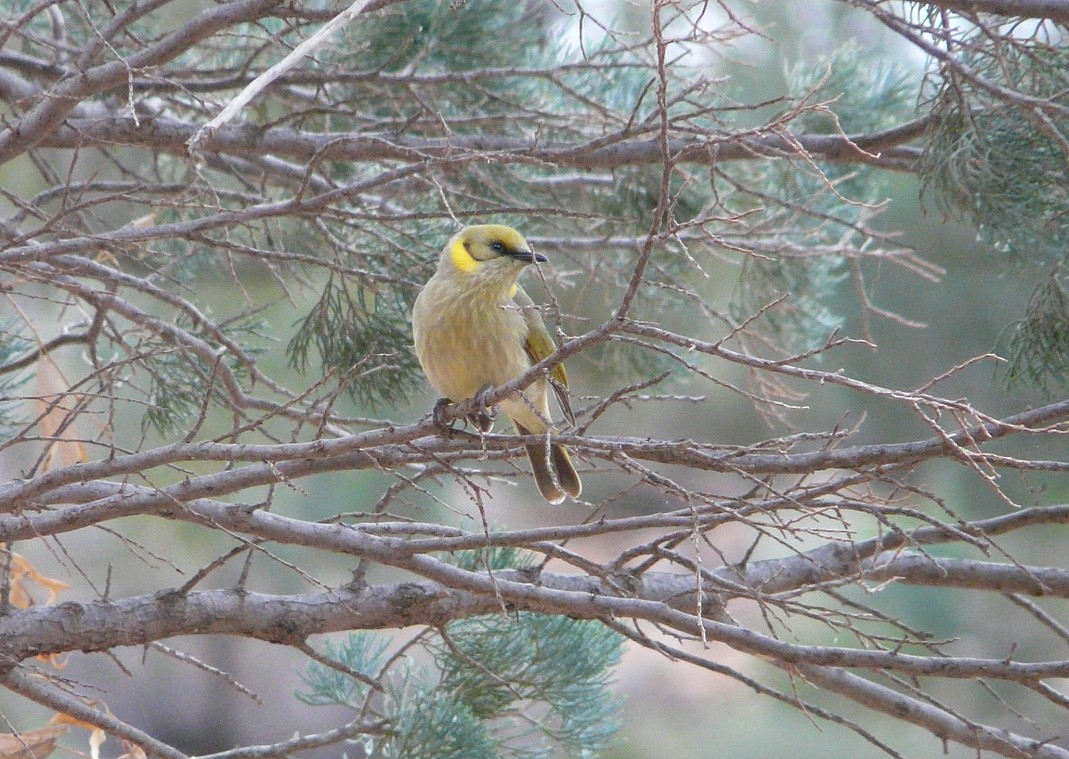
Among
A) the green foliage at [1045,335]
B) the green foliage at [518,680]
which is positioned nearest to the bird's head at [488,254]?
the green foliage at [518,680]

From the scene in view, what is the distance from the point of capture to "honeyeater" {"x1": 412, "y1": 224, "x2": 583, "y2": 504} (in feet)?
7.02

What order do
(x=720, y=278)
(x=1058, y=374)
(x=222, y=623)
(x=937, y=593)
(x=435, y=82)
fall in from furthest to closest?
(x=720, y=278), (x=937, y=593), (x=435, y=82), (x=222, y=623), (x=1058, y=374)

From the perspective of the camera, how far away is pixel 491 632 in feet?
7.23

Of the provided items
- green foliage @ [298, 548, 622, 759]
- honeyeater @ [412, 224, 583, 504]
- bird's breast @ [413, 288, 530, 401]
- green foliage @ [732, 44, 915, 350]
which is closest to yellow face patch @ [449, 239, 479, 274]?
honeyeater @ [412, 224, 583, 504]

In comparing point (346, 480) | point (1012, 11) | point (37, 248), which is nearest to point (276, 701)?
point (346, 480)

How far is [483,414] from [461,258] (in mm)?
474

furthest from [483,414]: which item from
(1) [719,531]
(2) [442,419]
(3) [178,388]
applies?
(1) [719,531]

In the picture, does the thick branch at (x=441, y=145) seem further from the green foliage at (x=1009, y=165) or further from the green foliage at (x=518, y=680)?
the green foliage at (x=518, y=680)

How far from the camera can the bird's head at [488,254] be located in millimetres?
2227

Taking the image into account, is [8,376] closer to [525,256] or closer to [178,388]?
[178,388]

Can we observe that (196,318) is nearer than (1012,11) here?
No

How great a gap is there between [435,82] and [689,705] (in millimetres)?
6093

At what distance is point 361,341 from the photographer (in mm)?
2252

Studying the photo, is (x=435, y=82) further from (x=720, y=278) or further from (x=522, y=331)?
(x=720, y=278)
